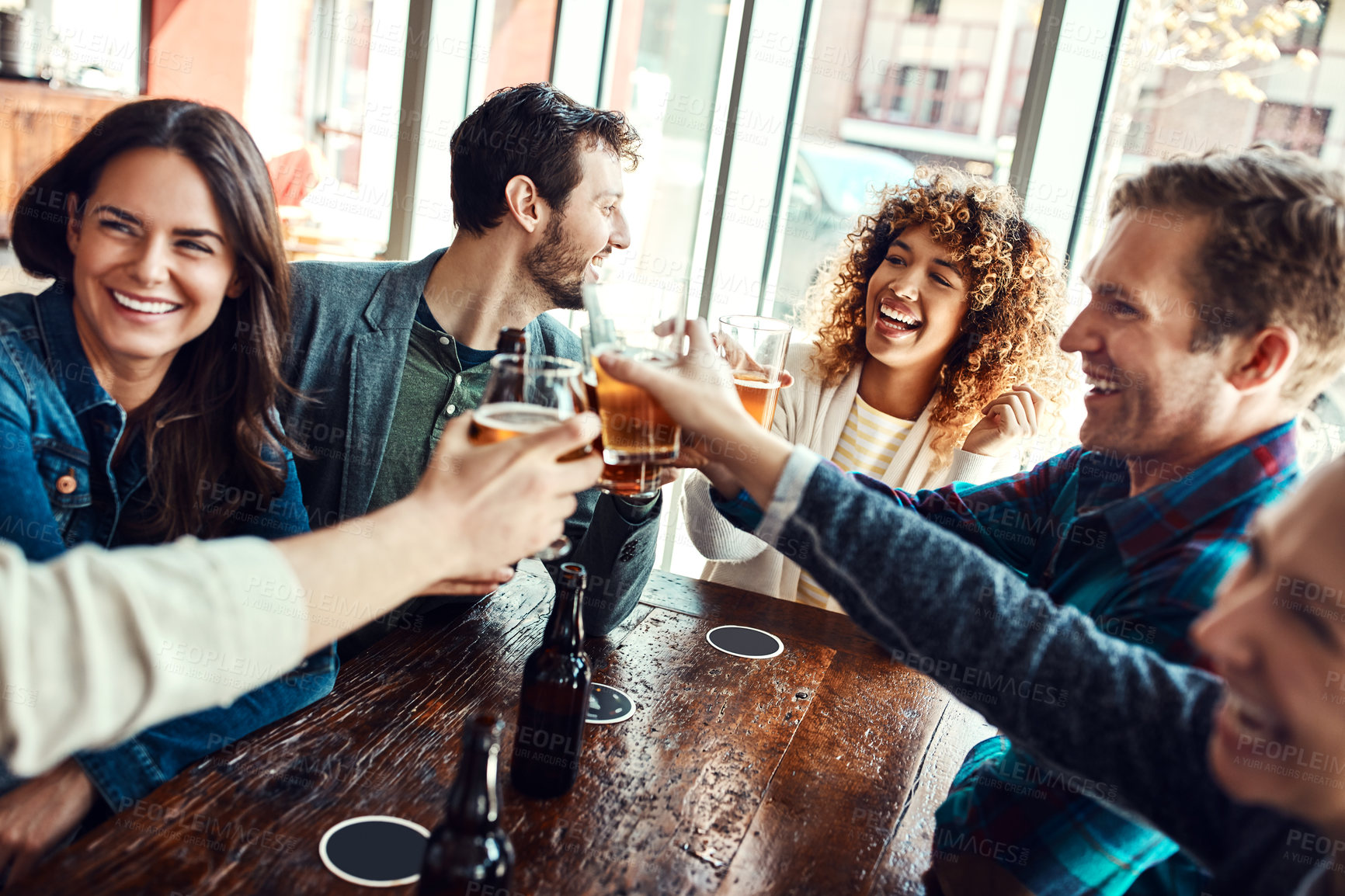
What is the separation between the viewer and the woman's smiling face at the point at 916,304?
98.6 inches

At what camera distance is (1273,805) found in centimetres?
79

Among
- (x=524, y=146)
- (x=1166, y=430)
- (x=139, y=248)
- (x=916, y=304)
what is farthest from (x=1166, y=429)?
(x=524, y=146)

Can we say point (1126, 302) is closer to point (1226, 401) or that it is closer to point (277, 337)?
point (1226, 401)

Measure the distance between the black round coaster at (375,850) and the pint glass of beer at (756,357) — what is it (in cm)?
78

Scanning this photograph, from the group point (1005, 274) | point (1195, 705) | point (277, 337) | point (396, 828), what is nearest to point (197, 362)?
point (277, 337)

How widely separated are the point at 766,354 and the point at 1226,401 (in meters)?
0.63

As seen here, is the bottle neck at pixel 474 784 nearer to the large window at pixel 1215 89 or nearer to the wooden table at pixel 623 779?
the wooden table at pixel 623 779

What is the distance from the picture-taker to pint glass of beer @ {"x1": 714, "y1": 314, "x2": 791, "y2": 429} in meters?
1.52

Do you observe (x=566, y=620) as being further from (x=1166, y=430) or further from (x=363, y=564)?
(x=1166, y=430)

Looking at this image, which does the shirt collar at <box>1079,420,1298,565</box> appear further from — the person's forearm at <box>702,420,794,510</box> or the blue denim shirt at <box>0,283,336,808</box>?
the blue denim shirt at <box>0,283,336,808</box>

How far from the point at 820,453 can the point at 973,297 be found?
57cm

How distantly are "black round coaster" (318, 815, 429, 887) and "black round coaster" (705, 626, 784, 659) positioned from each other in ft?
2.36

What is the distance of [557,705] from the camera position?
1.20 metres

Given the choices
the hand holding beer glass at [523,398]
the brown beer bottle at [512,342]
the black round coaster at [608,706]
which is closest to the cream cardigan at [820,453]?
the black round coaster at [608,706]
